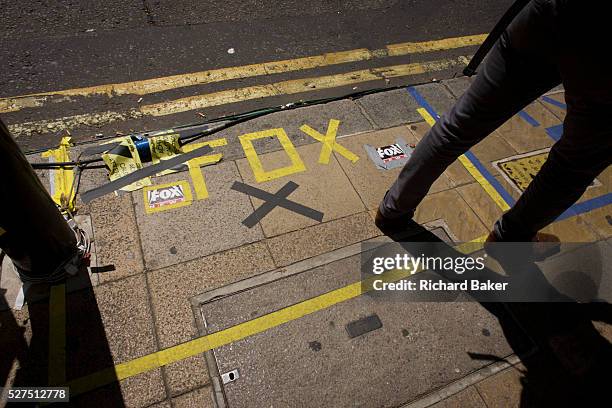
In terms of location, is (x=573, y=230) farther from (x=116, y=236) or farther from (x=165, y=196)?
(x=116, y=236)

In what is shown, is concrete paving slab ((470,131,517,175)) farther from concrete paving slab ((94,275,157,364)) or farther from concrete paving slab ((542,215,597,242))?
concrete paving slab ((94,275,157,364))

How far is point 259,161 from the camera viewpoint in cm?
377

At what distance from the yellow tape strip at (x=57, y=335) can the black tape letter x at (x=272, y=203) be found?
1383 mm

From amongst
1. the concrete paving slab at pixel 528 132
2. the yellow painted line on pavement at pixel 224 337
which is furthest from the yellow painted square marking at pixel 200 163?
the concrete paving slab at pixel 528 132

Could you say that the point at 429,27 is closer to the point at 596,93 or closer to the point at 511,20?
the point at 511,20

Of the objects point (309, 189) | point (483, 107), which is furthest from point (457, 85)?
point (483, 107)

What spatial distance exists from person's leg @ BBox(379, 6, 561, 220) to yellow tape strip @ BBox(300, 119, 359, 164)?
108 cm

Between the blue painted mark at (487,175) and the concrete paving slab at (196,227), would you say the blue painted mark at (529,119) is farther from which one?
the concrete paving slab at (196,227)

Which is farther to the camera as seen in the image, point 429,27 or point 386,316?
point 429,27

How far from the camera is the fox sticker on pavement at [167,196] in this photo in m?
3.34

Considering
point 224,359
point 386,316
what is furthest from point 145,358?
point 386,316

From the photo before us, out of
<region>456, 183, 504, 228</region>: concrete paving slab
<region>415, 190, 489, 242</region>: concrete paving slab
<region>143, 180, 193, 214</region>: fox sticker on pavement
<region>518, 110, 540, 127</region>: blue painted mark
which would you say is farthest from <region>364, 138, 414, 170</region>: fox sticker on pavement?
<region>143, 180, 193, 214</region>: fox sticker on pavement

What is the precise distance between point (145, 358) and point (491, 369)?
2281 mm

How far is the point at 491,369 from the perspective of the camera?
2736mm
